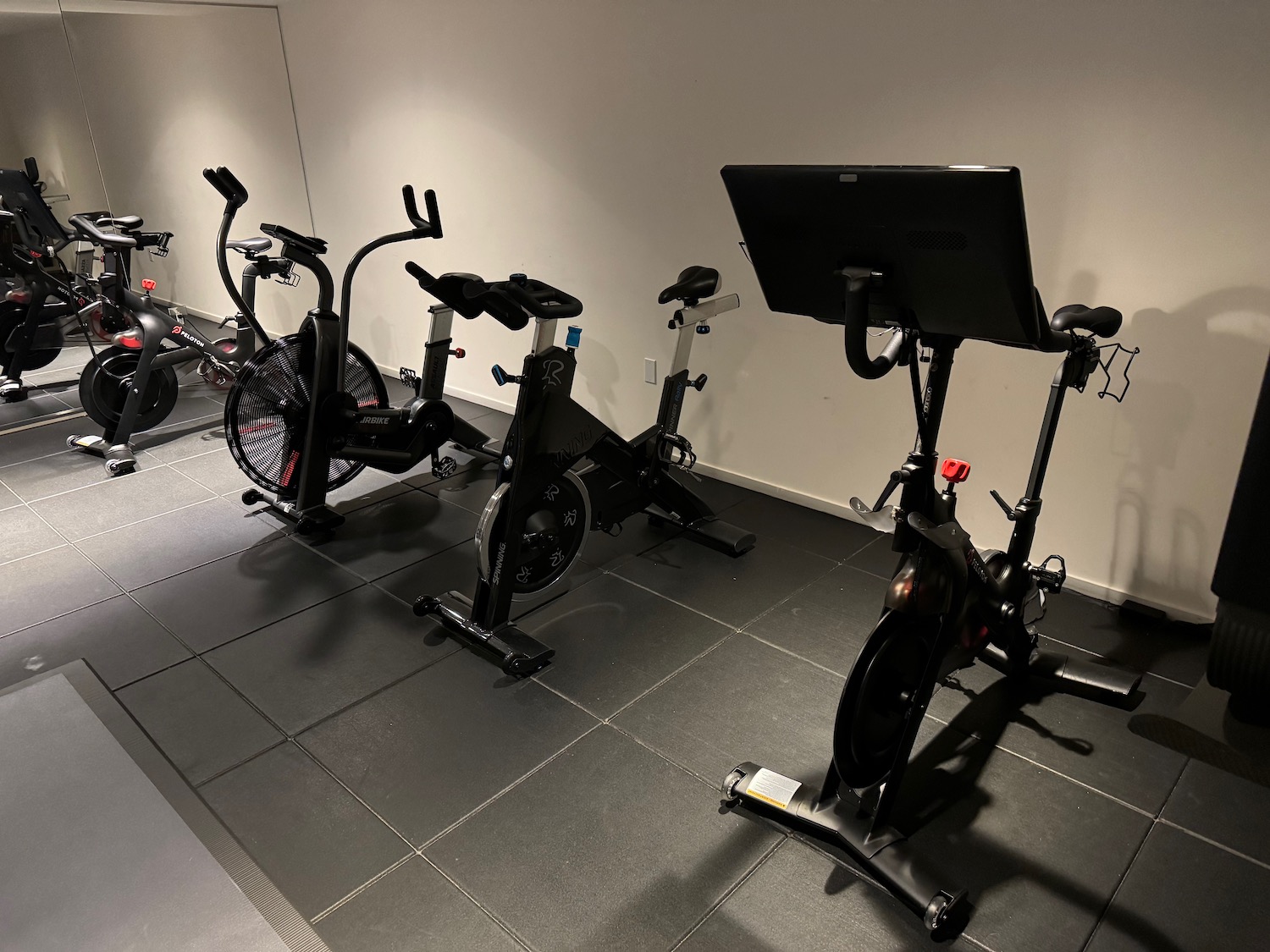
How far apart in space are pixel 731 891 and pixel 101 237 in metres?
4.26

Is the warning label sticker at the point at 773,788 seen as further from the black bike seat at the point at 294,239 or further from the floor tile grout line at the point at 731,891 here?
the black bike seat at the point at 294,239

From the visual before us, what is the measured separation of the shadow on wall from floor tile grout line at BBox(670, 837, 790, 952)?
1773 millimetres

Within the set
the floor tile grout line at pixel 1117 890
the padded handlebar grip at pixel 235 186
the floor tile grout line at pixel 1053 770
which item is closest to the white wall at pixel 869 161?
the floor tile grout line at pixel 1053 770

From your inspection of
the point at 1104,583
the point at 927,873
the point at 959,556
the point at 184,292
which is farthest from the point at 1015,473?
the point at 184,292

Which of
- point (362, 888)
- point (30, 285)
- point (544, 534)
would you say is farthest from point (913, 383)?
point (30, 285)

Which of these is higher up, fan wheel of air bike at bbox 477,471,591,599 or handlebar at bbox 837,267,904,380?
handlebar at bbox 837,267,904,380

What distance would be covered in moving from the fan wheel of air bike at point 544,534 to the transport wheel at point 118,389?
276cm

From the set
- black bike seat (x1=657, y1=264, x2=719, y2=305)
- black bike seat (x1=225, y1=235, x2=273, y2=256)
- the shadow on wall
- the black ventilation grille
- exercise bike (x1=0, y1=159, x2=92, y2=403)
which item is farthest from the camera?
exercise bike (x1=0, y1=159, x2=92, y2=403)

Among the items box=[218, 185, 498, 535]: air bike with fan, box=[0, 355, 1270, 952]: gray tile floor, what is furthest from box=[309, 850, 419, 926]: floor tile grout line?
box=[218, 185, 498, 535]: air bike with fan

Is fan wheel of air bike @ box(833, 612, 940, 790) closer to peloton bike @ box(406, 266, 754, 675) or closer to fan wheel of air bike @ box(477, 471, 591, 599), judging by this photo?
peloton bike @ box(406, 266, 754, 675)

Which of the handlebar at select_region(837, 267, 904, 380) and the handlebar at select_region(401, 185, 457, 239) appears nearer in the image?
the handlebar at select_region(837, 267, 904, 380)

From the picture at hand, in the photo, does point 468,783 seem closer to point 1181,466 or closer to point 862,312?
point 862,312

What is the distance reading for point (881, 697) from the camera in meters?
1.98

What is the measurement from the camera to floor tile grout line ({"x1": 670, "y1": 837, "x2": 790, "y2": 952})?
1.80 m
